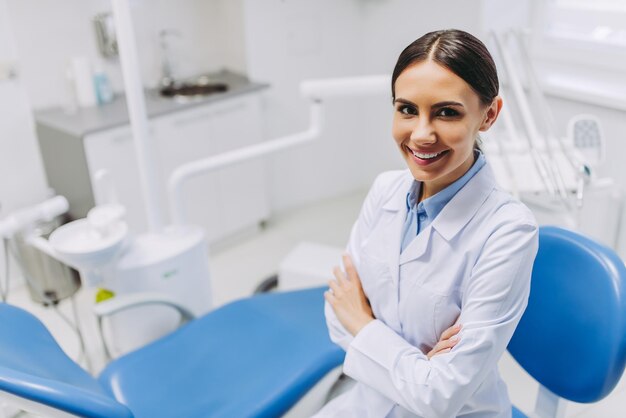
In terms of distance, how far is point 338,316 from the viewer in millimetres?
1161

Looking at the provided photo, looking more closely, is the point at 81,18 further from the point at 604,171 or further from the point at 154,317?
the point at 604,171

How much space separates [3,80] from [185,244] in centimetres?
130

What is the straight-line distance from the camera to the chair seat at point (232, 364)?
1.50 meters

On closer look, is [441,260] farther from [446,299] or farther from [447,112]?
[447,112]

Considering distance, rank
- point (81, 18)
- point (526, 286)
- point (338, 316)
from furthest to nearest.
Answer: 1. point (81, 18)
2. point (338, 316)
3. point (526, 286)

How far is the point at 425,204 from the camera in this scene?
1.07 meters

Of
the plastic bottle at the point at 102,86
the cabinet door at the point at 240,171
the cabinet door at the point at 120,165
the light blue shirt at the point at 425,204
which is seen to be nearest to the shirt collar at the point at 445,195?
the light blue shirt at the point at 425,204

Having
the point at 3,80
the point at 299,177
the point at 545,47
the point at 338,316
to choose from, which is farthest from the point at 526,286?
the point at 299,177

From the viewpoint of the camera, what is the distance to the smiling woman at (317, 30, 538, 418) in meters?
0.92

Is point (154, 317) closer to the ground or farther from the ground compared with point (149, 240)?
closer to the ground

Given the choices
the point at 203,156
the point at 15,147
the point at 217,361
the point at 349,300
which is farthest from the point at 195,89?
the point at 349,300

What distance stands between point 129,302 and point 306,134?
2.70ft

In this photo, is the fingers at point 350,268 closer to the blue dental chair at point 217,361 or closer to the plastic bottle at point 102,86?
the blue dental chair at point 217,361

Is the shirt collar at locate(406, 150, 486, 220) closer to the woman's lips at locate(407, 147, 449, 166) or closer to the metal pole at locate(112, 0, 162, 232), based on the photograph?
the woman's lips at locate(407, 147, 449, 166)
